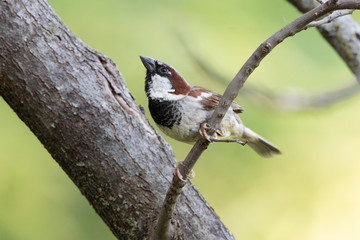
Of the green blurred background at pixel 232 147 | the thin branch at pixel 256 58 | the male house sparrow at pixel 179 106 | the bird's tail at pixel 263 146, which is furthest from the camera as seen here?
the green blurred background at pixel 232 147

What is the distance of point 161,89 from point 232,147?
150cm

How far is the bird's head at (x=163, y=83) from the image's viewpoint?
2877 mm

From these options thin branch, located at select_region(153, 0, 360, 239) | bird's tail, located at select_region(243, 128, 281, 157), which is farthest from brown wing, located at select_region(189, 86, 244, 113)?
thin branch, located at select_region(153, 0, 360, 239)

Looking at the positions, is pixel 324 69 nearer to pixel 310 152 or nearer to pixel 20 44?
pixel 310 152

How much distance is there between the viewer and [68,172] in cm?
239

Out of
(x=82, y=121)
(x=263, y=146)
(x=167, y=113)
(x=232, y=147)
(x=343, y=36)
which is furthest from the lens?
(x=232, y=147)

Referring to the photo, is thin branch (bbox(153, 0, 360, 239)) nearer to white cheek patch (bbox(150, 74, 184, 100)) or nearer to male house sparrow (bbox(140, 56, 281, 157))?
male house sparrow (bbox(140, 56, 281, 157))

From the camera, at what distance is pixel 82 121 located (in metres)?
2.34

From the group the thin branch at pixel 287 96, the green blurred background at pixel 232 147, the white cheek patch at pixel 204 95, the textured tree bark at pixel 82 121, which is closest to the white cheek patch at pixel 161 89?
the white cheek patch at pixel 204 95

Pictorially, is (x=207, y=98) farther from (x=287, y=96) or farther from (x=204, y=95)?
(x=287, y=96)

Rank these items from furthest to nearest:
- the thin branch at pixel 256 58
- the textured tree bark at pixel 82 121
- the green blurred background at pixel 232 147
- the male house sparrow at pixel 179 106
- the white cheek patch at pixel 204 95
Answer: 1. the green blurred background at pixel 232 147
2. the white cheek patch at pixel 204 95
3. the male house sparrow at pixel 179 106
4. the textured tree bark at pixel 82 121
5. the thin branch at pixel 256 58

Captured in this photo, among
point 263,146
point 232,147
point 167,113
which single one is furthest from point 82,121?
point 232,147

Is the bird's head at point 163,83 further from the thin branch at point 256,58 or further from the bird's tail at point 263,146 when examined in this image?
the thin branch at point 256,58

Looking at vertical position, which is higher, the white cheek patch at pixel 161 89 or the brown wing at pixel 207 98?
the white cheek patch at pixel 161 89
